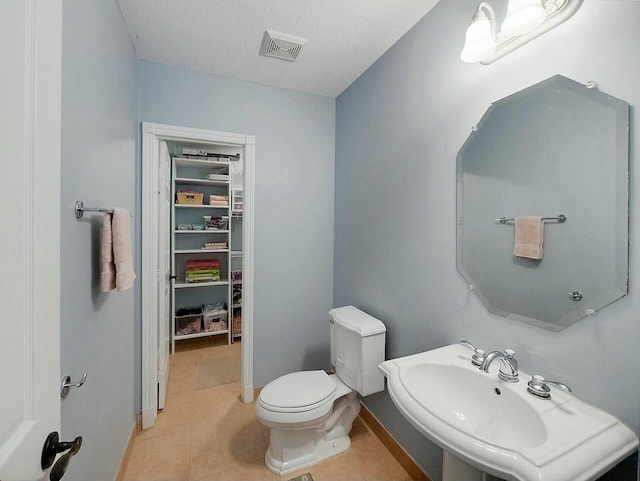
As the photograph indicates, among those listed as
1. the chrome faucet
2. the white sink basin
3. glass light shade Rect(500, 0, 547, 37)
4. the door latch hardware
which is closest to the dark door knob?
the door latch hardware

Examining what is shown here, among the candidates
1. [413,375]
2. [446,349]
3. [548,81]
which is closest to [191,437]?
[413,375]

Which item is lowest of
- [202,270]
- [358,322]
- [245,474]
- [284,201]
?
[245,474]

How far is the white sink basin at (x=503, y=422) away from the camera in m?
0.64

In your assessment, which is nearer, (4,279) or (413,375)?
(4,279)

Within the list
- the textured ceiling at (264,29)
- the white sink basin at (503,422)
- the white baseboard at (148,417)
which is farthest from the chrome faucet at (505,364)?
the white baseboard at (148,417)

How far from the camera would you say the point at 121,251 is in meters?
1.09

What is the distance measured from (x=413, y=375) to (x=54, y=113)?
4.34 ft

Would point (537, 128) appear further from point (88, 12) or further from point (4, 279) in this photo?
point (88, 12)

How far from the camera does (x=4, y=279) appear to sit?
18.5 inches

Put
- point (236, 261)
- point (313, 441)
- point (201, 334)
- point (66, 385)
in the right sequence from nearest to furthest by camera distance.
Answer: point (66, 385) < point (313, 441) < point (201, 334) < point (236, 261)

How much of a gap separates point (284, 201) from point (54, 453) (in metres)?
1.79

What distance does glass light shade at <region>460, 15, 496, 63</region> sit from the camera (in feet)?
3.31

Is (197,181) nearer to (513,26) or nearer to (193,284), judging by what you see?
(193,284)

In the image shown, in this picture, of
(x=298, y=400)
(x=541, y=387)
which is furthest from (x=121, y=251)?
(x=541, y=387)
